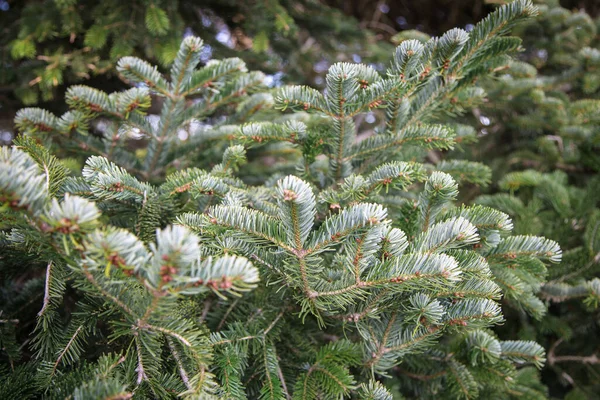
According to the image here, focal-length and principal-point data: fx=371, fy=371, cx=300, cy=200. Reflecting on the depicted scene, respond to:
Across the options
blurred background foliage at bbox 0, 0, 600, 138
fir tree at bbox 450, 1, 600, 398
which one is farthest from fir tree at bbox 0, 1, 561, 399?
blurred background foliage at bbox 0, 0, 600, 138

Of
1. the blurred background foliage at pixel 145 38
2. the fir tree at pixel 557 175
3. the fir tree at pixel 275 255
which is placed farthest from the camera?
the blurred background foliage at pixel 145 38

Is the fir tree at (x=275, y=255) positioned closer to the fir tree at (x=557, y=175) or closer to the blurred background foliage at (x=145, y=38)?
the fir tree at (x=557, y=175)

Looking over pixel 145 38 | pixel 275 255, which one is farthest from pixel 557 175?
pixel 145 38

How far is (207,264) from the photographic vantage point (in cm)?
58

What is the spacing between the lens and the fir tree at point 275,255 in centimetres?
62

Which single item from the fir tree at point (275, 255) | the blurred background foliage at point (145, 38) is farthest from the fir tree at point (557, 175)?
the blurred background foliage at point (145, 38)

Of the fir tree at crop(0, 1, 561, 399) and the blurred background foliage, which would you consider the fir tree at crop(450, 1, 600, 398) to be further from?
the blurred background foliage

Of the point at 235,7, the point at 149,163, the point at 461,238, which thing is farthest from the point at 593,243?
the point at 235,7

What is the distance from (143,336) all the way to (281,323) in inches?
13.8

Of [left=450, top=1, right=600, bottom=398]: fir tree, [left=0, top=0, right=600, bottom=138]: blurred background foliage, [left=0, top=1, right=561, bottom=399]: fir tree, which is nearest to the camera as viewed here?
[left=0, top=1, right=561, bottom=399]: fir tree

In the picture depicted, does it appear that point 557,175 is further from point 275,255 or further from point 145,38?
point 145,38

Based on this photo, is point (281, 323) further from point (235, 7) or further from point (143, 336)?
point (235, 7)

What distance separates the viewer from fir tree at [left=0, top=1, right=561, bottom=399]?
619 millimetres

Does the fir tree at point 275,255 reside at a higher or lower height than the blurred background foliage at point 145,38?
lower
